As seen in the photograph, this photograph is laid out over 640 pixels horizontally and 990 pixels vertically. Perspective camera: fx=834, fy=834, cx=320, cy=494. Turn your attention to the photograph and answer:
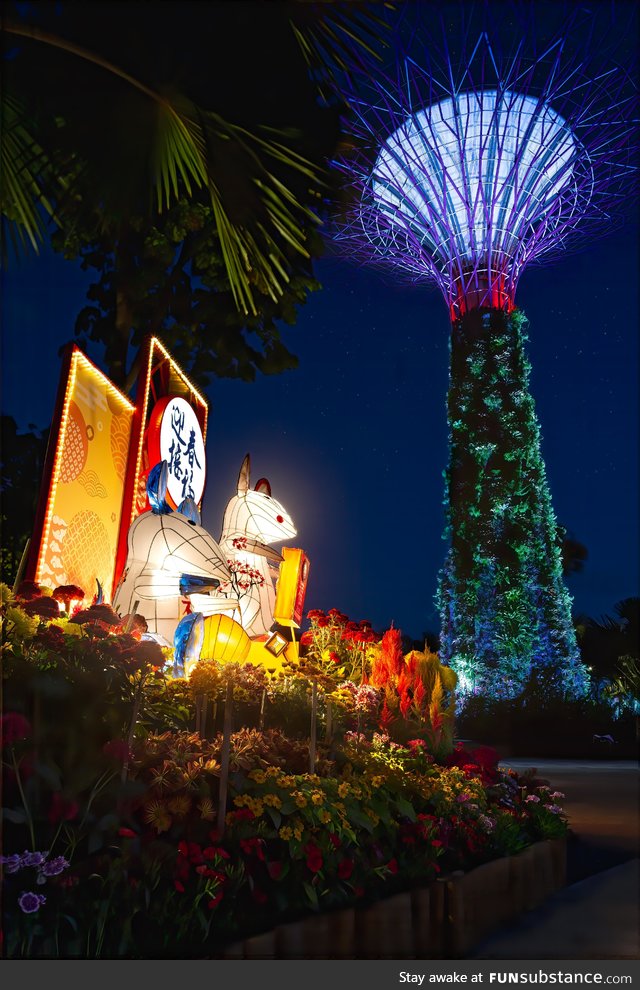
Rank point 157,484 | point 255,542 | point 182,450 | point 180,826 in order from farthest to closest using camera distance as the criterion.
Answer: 1. point 182,450
2. point 255,542
3. point 157,484
4. point 180,826

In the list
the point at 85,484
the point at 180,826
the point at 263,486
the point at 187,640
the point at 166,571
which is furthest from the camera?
the point at 263,486

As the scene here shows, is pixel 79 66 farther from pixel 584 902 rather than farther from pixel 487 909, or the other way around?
pixel 584 902

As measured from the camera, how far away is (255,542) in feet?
28.8

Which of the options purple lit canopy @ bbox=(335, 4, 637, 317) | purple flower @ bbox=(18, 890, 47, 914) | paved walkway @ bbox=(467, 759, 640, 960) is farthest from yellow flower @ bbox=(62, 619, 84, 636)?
purple lit canopy @ bbox=(335, 4, 637, 317)

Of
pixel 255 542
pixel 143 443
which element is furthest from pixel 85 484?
pixel 255 542

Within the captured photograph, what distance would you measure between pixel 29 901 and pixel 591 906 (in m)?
3.20

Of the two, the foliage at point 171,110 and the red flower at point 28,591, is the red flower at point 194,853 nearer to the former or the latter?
the red flower at point 28,591

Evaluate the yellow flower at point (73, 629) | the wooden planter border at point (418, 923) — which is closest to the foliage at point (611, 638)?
the wooden planter border at point (418, 923)

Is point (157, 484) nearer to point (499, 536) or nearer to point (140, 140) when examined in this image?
point (140, 140)

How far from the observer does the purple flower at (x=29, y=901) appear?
2902 mm

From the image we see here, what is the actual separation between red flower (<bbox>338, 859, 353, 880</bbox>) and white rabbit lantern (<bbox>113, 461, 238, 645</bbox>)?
3623mm

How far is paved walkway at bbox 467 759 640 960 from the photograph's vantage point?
154 inches

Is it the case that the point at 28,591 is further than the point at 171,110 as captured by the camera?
Yes

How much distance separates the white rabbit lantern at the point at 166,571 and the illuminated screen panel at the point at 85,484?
16.2 inches
